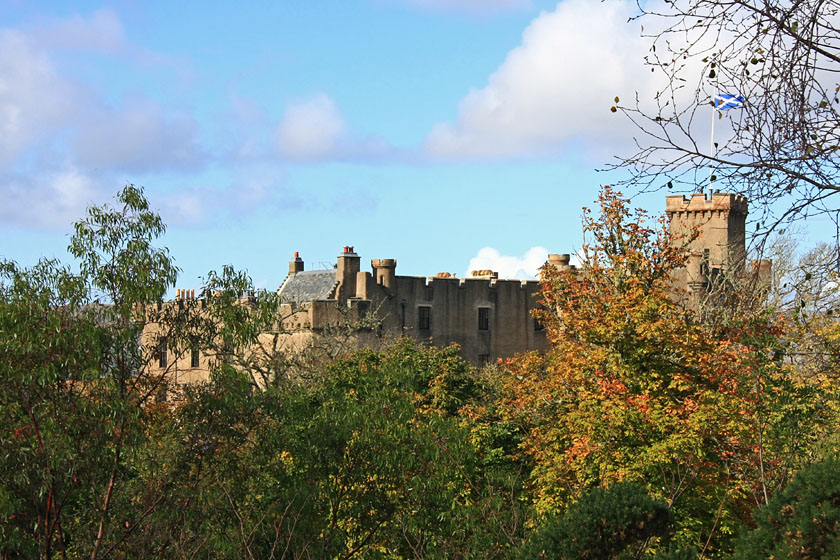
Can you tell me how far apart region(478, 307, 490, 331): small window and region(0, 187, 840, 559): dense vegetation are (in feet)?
83.1

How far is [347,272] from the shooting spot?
50312 mm

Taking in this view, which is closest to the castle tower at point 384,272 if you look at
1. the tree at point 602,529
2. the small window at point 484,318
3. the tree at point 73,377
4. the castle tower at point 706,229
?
the small window at point 484,318

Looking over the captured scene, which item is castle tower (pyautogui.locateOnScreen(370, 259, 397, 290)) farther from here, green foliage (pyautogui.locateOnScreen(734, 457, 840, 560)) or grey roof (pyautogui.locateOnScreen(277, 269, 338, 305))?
green foliage (pyautogui.locateOnScreen(734, 457, 840, 560))

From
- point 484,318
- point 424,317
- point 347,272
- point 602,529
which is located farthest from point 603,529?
point 484,318

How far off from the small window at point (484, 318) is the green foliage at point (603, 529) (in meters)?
43.9

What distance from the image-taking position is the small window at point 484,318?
55.5 meters

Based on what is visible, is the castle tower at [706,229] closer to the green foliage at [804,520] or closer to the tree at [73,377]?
the tree at [73,377]

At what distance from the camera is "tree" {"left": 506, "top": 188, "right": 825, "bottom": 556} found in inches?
888

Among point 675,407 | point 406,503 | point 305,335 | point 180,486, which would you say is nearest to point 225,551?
point 180,486

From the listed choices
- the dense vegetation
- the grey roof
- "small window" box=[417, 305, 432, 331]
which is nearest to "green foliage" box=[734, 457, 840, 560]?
the dense vegetation

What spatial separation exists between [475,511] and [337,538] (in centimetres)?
281

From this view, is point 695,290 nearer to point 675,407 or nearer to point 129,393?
point 675,407

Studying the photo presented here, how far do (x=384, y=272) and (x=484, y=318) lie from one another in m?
6.88

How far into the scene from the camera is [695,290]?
49344mm
